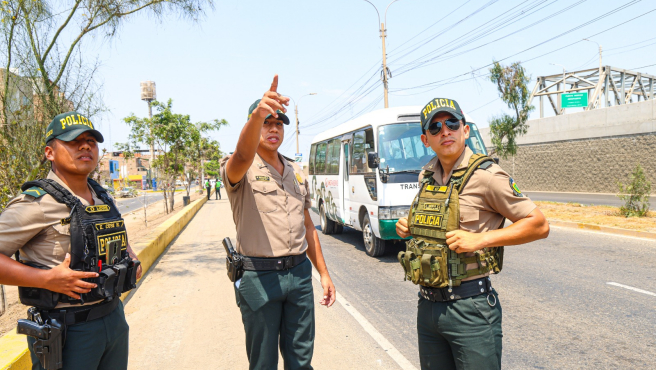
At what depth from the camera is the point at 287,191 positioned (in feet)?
9.65

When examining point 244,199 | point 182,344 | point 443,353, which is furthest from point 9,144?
point 443,353

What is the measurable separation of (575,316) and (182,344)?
4.33 m

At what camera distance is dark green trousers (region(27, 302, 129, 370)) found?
226cm

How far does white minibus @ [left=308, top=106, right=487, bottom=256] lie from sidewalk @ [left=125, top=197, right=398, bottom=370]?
6.59ft

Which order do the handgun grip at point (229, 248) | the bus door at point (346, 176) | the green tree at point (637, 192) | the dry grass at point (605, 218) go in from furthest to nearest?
the green tree at point (637, 192), the dry grass at point (605, 218), the bus door at point (346, 176), the handgun grip at point (229, 248)

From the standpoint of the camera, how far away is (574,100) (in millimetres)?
35312

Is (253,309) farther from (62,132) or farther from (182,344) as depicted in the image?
(182,344)

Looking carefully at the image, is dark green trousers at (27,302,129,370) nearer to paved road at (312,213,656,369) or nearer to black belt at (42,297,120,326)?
black belt at (42,297,120,326)

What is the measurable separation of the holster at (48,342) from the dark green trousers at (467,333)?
1.82 m

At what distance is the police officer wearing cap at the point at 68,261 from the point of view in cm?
219

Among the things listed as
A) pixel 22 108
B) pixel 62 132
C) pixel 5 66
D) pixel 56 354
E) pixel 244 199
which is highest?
pixel 5 66

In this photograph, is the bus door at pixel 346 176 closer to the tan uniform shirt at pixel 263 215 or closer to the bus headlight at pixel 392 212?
the bus headlight at pixel 392 212

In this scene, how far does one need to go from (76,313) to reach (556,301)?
549 centimetres

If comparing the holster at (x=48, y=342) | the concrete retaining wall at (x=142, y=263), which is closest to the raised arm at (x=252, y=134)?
the holster at (x=48, y=342)
